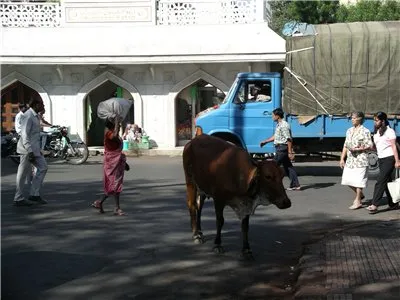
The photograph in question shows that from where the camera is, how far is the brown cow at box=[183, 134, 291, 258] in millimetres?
6605

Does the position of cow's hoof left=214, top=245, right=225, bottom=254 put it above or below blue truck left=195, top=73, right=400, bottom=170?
below

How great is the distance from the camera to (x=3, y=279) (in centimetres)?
604

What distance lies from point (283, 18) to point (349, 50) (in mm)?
23029

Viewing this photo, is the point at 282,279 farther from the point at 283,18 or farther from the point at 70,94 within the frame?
the point at 283,18

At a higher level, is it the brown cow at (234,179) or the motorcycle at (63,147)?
the brown cow at (234,179)

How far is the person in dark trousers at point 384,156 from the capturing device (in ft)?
32.7

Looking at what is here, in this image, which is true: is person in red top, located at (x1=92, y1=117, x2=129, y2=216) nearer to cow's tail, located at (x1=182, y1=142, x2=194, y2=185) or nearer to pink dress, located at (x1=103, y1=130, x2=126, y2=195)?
pink dress, located at (x1=103, y1=130, x2=126, y2=195)

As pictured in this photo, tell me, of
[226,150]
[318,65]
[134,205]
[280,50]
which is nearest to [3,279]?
[226,150]

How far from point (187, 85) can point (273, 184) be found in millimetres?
15431

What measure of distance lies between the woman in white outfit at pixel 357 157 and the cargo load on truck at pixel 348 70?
407cm

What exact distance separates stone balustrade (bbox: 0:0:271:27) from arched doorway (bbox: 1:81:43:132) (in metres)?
2.52

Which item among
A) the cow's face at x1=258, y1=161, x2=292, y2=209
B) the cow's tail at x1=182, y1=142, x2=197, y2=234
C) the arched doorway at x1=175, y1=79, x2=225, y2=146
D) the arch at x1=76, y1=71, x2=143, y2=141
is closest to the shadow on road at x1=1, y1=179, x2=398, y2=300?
the cow's tail at x1=182, y1=142, x2=197, y2=234

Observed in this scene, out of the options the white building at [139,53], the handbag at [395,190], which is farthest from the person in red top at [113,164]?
the white building at [139,53]

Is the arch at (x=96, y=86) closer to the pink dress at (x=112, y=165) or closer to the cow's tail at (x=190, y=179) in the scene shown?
the pink dress at (x=112, y=165)
